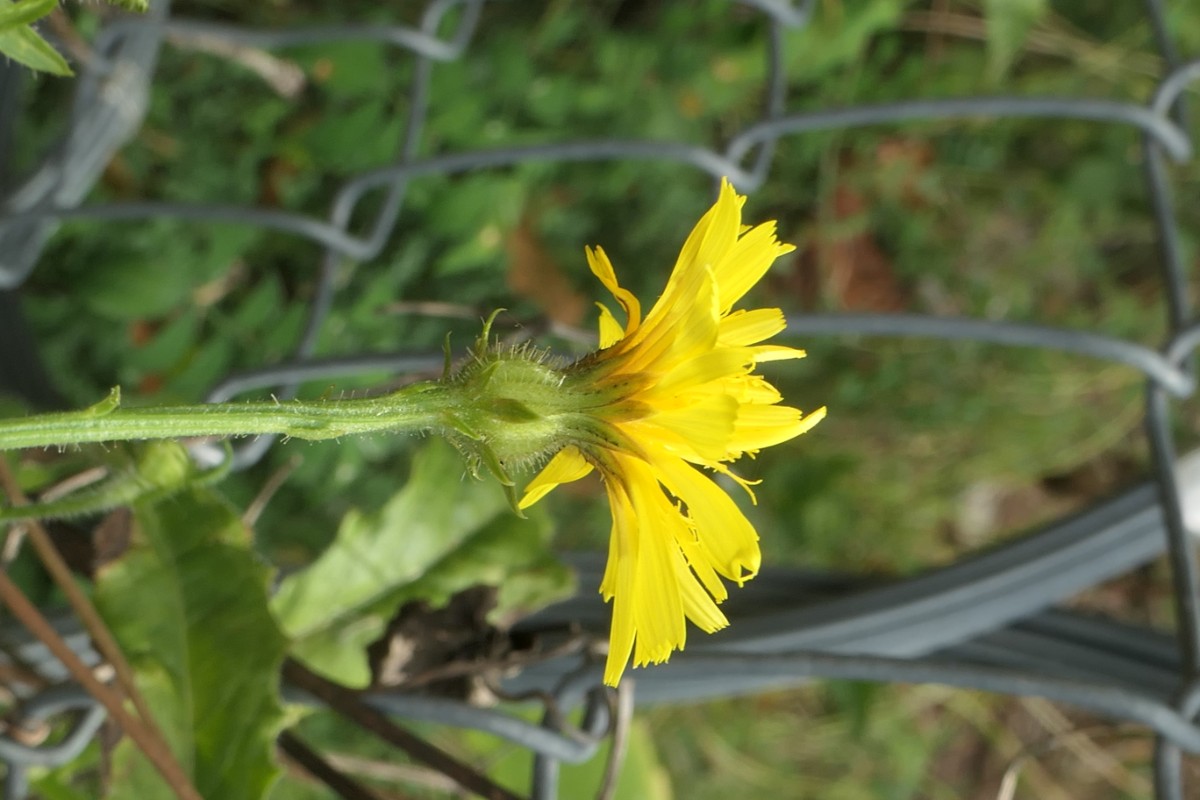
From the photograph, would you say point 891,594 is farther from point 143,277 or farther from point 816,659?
point 143,277

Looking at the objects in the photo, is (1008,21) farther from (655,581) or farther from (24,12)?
(24,12)

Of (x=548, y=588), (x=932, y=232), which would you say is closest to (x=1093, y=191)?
(x=932, y=232)

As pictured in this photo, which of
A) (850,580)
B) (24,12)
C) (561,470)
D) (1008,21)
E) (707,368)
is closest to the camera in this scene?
(24,12)

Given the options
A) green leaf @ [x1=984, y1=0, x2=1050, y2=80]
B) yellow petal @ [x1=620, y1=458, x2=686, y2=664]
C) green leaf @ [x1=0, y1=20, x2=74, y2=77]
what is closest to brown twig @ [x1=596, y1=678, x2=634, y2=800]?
yellow petal @ [x1=620, y1=458, x2=686, y2=664]

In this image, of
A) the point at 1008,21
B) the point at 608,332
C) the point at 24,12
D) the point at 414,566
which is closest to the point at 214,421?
the point at 24,12

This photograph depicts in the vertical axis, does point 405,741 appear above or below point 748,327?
below

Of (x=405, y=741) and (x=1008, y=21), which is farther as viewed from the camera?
(x=1008, y=21)

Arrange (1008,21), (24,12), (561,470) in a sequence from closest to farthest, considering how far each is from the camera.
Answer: (24,12) < (561,470) < (1008,21)
